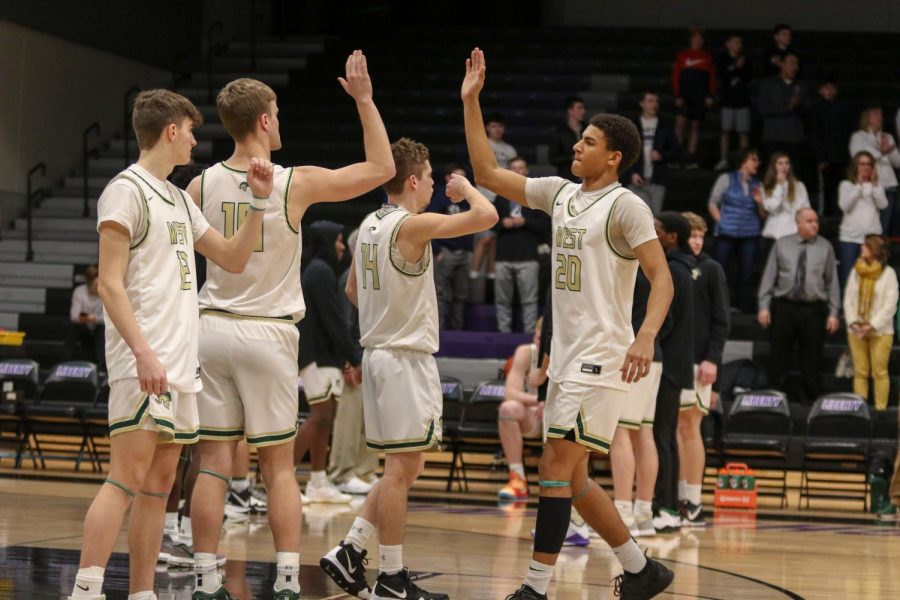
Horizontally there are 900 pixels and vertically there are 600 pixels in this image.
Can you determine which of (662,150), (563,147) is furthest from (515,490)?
(662,150)

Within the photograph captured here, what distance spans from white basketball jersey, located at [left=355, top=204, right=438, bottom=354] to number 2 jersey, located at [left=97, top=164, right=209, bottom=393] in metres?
1.10

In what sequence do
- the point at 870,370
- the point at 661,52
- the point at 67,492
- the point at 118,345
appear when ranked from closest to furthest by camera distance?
the point at 118,345
the point at 67,492
the point at 870,370
the point at 661,52

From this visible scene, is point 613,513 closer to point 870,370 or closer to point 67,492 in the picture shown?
point 67,492

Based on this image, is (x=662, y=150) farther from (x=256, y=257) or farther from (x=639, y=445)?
(x=256, y=257)

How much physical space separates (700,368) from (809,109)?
827 cm

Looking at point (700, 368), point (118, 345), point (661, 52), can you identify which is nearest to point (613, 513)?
point (118, 345)

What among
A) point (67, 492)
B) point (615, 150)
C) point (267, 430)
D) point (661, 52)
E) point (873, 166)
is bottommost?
point (67, 492)

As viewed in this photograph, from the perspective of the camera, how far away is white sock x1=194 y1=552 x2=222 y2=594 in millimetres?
5566

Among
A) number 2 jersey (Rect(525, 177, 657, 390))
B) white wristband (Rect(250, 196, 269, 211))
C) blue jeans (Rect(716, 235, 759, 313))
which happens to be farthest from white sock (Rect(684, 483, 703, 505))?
blue jeans (Rect(716, 235, 759, 313))

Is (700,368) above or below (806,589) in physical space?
above

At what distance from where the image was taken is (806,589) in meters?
6.98

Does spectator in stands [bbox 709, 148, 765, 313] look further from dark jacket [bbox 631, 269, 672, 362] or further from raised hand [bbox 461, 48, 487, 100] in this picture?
raised hand [bbox 461, 48, 487, 100]

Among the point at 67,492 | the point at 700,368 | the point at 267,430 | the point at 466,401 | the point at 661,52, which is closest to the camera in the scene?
the point at 267,430

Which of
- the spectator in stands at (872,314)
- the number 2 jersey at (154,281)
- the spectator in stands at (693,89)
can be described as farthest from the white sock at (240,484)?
the spectator in stands at (693,89)
